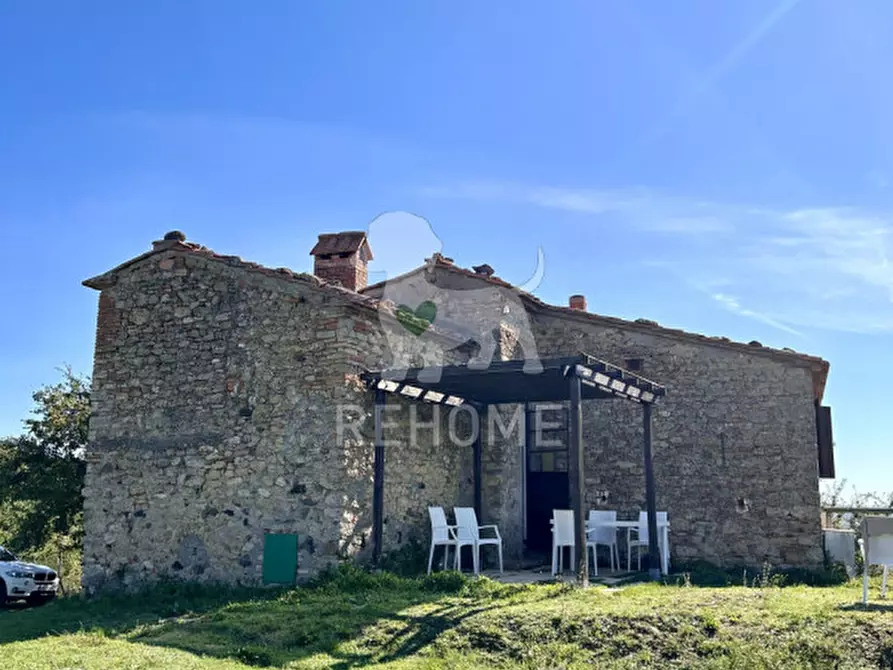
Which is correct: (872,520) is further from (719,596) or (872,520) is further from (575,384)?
(575,384)

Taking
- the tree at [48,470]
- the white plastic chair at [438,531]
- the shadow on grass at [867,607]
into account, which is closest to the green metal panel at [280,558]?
the white plastic chair at [438,531]

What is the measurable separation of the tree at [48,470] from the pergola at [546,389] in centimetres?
919

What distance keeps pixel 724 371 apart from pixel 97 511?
9180 millimetres

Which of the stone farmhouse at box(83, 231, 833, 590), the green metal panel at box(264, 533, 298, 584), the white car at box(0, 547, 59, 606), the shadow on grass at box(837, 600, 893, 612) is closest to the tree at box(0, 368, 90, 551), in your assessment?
the white car at box(0, 547, 59, 606)

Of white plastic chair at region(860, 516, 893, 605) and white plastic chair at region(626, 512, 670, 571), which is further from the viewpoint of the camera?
white plastic chair at region(626, 512, 670, 571)

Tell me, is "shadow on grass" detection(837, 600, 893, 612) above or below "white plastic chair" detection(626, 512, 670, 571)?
below

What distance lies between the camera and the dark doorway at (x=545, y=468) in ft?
43.2

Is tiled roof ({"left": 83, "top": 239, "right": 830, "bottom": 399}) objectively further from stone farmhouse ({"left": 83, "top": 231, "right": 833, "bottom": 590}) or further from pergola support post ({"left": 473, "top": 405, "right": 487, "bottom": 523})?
pergola support post ({"left": 473, "top": 405, "right": 487, "bottom": 523})

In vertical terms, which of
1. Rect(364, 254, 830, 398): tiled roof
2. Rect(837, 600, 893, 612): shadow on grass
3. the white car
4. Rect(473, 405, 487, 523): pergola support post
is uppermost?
Rect(364, 254, 830, 398): tiled roof

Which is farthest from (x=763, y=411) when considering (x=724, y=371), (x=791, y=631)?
(x=791, y=631)

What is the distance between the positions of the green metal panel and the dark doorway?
4.87 meters

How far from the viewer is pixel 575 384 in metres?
9.12

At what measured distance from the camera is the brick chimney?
1205cm

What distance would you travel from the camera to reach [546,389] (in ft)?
36.0
